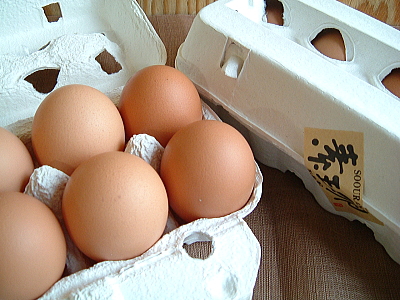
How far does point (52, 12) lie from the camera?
1010mm

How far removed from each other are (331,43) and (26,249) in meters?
0.66

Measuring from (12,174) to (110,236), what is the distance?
0.62 feet

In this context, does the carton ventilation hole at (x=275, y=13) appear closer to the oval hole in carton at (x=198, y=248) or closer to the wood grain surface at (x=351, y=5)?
the wood grain surface at (x=351, y=5)

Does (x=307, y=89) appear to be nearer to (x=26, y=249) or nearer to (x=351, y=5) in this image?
(x=26, y=249)

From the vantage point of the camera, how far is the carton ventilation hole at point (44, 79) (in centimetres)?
90

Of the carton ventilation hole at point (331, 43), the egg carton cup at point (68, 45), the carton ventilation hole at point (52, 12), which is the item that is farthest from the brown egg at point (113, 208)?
the carton ventilation hole at point (52, 12)

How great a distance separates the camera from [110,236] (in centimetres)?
50

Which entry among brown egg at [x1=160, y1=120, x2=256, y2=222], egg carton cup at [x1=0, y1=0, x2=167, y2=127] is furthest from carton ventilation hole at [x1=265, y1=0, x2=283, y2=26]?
brown egg at [x1=160, y1=120, x2=256, y2=222]

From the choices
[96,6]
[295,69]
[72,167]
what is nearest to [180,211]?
[72,167]

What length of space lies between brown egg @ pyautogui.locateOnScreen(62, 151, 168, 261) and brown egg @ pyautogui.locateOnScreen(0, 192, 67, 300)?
4 centimetres

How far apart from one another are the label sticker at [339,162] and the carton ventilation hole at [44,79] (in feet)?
1.97

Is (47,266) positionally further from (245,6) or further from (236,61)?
(245,6)

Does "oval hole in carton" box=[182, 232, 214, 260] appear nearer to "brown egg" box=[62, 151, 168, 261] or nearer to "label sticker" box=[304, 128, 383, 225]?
"brown egg" box=[62, 151, 168, 261]

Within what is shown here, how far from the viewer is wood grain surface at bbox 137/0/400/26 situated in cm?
105
